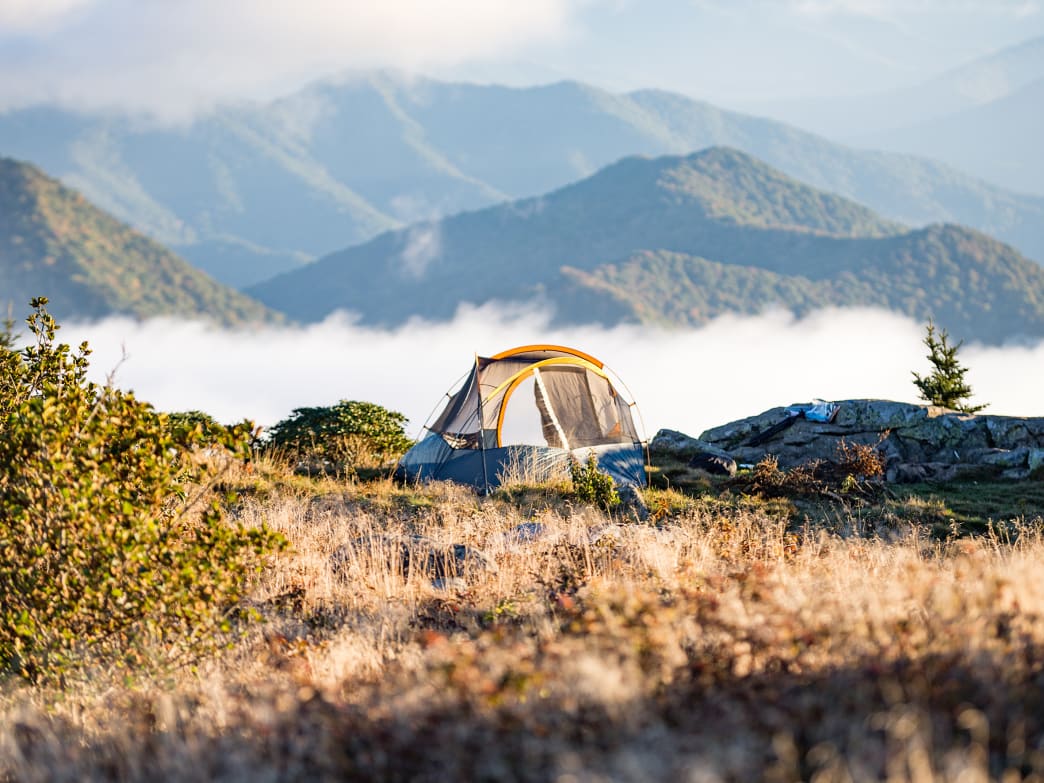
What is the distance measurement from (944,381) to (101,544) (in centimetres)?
2317

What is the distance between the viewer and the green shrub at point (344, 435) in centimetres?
2041

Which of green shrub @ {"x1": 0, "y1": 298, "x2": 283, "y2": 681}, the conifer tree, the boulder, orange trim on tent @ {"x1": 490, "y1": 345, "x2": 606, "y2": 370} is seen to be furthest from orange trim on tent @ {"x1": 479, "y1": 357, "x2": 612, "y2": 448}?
A: the conifer tree

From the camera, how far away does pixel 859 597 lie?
6094 millimetres

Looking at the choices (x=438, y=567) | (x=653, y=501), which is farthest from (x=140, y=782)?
(x=653, y=501)

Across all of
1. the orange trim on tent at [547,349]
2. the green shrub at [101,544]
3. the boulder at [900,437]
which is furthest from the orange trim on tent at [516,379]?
the green shrub at [101,544]

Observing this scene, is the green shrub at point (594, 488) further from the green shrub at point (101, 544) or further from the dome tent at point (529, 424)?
the green shrub at point (101, 544)

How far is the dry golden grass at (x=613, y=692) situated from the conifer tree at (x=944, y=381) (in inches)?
722

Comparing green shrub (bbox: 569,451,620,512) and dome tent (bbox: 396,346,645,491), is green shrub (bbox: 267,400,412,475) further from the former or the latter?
green shrub (bbox: 569,451,620,512)

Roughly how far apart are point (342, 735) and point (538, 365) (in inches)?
553

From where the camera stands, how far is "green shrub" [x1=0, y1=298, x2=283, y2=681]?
23.0 feet

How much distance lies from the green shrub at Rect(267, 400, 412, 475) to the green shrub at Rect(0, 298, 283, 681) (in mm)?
12042

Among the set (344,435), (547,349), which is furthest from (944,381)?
(344,435)

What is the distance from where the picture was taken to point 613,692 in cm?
448

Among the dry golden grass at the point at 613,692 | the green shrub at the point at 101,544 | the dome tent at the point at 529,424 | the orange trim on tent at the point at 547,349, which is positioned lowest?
the dry golden grass at the point at 613,692
